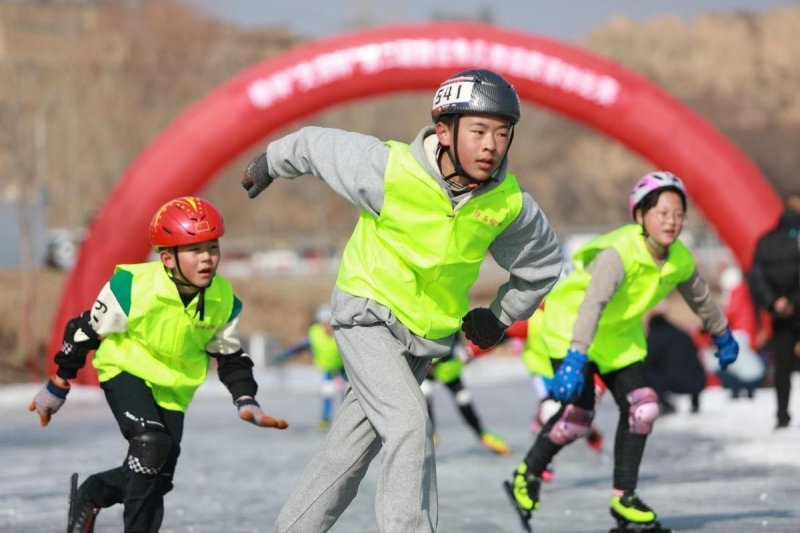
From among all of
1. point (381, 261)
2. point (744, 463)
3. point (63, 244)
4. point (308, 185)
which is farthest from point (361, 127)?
point (381, 261)

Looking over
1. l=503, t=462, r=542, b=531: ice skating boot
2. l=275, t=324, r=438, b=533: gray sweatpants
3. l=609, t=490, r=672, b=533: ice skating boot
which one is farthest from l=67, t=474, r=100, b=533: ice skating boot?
l=609, t=490, r=672, b=533: ice skating boot

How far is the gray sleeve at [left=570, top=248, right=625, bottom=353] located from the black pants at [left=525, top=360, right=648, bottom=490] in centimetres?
43

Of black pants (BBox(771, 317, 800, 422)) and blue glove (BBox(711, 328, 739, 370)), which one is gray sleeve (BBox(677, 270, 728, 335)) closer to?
blue glove (BBox(711, 328, 739, 370))

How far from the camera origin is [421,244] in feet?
14.5

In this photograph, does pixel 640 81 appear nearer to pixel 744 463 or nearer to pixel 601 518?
pixel 744 463

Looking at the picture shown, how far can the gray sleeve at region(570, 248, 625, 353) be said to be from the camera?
5926 millimetres

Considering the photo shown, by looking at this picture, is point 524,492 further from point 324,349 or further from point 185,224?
point 324,349

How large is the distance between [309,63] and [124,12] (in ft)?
110

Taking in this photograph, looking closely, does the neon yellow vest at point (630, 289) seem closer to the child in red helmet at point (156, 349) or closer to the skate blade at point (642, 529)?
the skate blade at point (642, 529)

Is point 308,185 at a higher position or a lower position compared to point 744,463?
higher

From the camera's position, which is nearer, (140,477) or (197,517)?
(140,477)

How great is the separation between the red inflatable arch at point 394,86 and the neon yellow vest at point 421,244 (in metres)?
12.0

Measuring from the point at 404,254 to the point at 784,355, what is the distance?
20.1 ft

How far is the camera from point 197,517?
6.85 m
